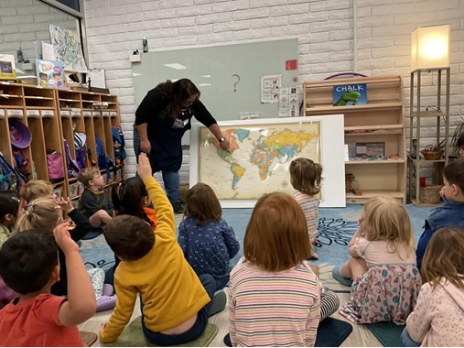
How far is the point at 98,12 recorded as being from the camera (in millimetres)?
4344

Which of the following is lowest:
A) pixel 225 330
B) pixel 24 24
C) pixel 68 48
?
pixel 225 330

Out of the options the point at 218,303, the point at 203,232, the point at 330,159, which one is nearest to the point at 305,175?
the point at 203,232

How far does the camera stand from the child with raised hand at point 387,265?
5.08 ft

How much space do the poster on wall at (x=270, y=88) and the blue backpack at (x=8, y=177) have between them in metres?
2.47

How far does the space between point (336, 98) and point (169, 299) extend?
295cm

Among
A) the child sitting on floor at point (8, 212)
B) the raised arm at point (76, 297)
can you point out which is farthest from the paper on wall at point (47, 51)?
the raised arm at point (76, 297)

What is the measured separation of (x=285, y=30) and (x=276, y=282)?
3441mm

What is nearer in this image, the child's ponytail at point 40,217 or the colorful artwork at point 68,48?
the child's ponytail at point 40,217

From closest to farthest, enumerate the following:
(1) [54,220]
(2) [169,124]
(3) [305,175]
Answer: (1) [54,220] → (3) [305,175] → (2) [169,124]

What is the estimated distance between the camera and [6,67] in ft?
9.66

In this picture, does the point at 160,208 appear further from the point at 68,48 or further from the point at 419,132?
the point at 68,48

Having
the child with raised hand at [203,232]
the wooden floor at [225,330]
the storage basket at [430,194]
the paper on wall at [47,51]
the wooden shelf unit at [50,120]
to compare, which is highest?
the paper on wall at [47,51]

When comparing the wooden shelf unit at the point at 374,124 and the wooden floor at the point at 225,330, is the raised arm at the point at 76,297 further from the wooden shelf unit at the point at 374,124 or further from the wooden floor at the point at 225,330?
the wooden shelf unit at the point at 374,124

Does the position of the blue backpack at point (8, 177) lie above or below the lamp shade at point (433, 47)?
below
